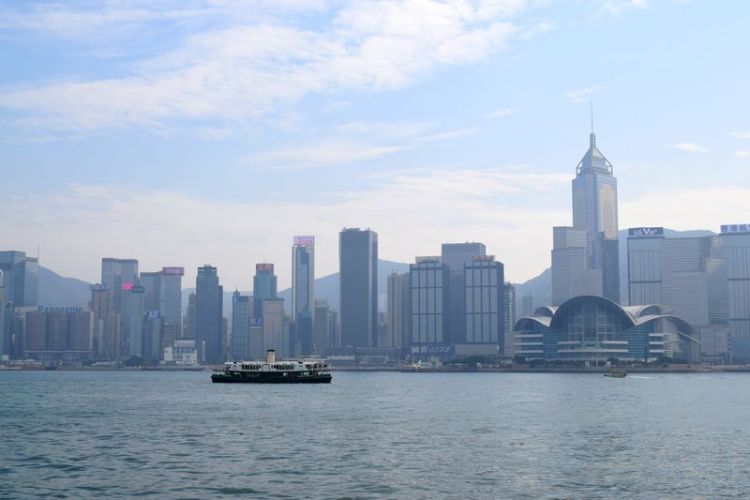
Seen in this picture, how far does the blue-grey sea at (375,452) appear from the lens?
55.2 metres

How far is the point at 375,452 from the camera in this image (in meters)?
70.6

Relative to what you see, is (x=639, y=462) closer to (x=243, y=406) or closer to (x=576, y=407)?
(x=576, y=407)

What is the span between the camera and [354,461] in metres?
65.9

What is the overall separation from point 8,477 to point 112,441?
19.0 metres

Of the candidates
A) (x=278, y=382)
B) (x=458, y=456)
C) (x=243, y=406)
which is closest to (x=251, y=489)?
(x=458, y=456)

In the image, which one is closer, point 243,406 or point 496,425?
point 496,425

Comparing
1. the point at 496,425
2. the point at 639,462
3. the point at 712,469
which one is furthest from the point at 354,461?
the point at 496,425

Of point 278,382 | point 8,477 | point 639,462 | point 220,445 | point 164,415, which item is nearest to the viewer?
point 8,477

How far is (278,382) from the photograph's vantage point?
198125 millimetres

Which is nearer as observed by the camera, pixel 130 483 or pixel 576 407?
pixel 130 483

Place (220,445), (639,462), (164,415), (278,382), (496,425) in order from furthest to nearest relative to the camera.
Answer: (278,382)
(164,415)
(496,425)
(220,445)
(639,462)

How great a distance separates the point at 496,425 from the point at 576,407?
32.1m

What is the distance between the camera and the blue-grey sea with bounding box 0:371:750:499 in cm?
5522

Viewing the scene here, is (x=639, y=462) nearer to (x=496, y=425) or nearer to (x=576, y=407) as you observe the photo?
(x=496, y=425)
